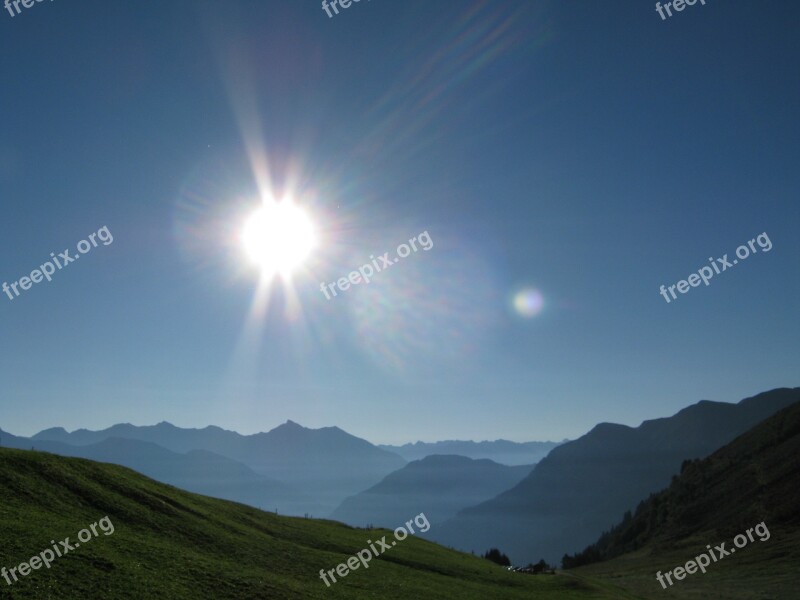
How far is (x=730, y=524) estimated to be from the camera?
12069cm

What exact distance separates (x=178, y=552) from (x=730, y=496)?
480 ft

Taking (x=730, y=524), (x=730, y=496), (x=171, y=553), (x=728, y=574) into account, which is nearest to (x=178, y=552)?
(x=171, y=553)

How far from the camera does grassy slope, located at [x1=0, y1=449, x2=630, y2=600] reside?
1075 inches

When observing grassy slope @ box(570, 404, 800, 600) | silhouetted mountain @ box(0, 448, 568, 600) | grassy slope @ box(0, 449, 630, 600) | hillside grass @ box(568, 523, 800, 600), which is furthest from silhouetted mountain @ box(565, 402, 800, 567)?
silhouetted mountain @ box(0, 448, 568, 600)

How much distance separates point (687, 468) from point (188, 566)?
18899 centimetres

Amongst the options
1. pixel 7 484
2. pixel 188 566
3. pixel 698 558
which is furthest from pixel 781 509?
pixel 7 484

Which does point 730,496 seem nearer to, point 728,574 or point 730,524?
point 730,524

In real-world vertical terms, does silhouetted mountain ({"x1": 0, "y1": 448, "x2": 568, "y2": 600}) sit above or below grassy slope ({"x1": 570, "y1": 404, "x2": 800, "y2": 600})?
above

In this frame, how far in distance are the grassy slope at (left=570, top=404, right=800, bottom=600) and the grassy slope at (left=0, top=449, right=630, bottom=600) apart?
24.9 meters

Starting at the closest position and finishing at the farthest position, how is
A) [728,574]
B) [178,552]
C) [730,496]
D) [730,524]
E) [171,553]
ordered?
[171,553]
[178,552]
[728,574]
[730,524]
[730,496]

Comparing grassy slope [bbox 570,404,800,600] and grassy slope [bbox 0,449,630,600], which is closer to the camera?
grassy slope [bbox 0,449,630,600]

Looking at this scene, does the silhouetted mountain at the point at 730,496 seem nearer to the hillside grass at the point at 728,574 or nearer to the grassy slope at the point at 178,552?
the hillside grass at the point at 728,574

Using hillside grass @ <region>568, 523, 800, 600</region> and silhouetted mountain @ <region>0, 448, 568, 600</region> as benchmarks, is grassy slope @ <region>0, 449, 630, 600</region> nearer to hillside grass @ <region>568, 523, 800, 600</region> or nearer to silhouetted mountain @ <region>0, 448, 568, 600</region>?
silhouetted mountain @ <region>0, 448, 568, 600</region>

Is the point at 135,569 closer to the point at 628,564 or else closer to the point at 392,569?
the point at 392,569
